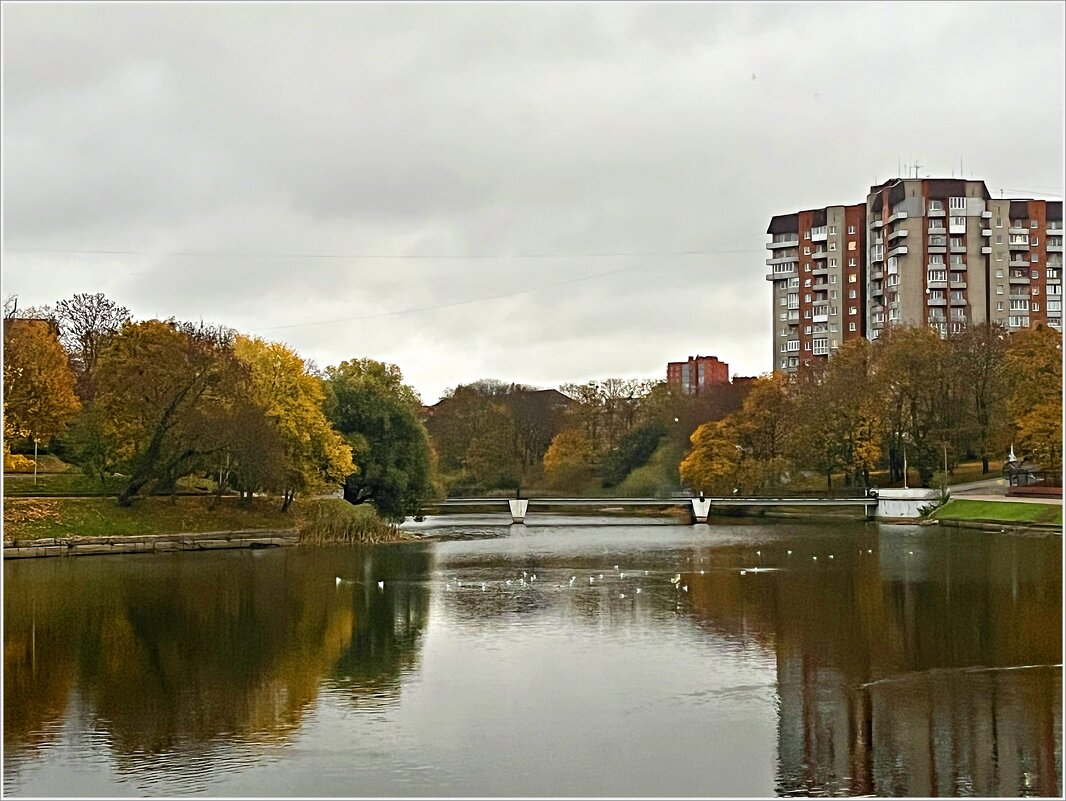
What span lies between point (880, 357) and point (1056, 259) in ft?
115

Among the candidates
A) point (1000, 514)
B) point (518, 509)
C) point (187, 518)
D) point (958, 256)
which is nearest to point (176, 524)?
point (187, 518)

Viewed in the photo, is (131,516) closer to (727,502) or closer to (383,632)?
(383,632)

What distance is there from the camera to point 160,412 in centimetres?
5538

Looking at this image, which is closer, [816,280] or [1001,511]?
[1001,511]

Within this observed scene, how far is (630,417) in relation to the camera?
347 ft

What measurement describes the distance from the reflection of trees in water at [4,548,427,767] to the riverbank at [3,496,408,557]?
681cm

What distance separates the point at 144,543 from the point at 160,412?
6624 mm

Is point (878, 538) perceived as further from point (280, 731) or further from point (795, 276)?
point (795, 276)

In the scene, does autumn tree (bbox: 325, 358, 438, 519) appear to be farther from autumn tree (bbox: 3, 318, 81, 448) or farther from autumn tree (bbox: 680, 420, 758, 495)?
autumn tree (bbox: 680, 420, 758, 495)

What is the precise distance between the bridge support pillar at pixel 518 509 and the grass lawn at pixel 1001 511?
78.3 feet

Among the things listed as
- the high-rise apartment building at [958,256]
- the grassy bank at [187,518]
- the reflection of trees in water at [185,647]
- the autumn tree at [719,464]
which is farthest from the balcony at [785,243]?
the reflection of trees in water at [185,647]

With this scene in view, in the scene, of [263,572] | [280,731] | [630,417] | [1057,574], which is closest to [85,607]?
[263,572]

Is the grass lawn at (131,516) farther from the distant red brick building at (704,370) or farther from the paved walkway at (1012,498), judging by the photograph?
the distant red brick building at (704,370)

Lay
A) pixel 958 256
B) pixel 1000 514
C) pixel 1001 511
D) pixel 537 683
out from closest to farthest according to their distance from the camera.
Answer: pixel 537 683 < pixel 1000 514 < pixel 1001 511 < pixel 958 256
